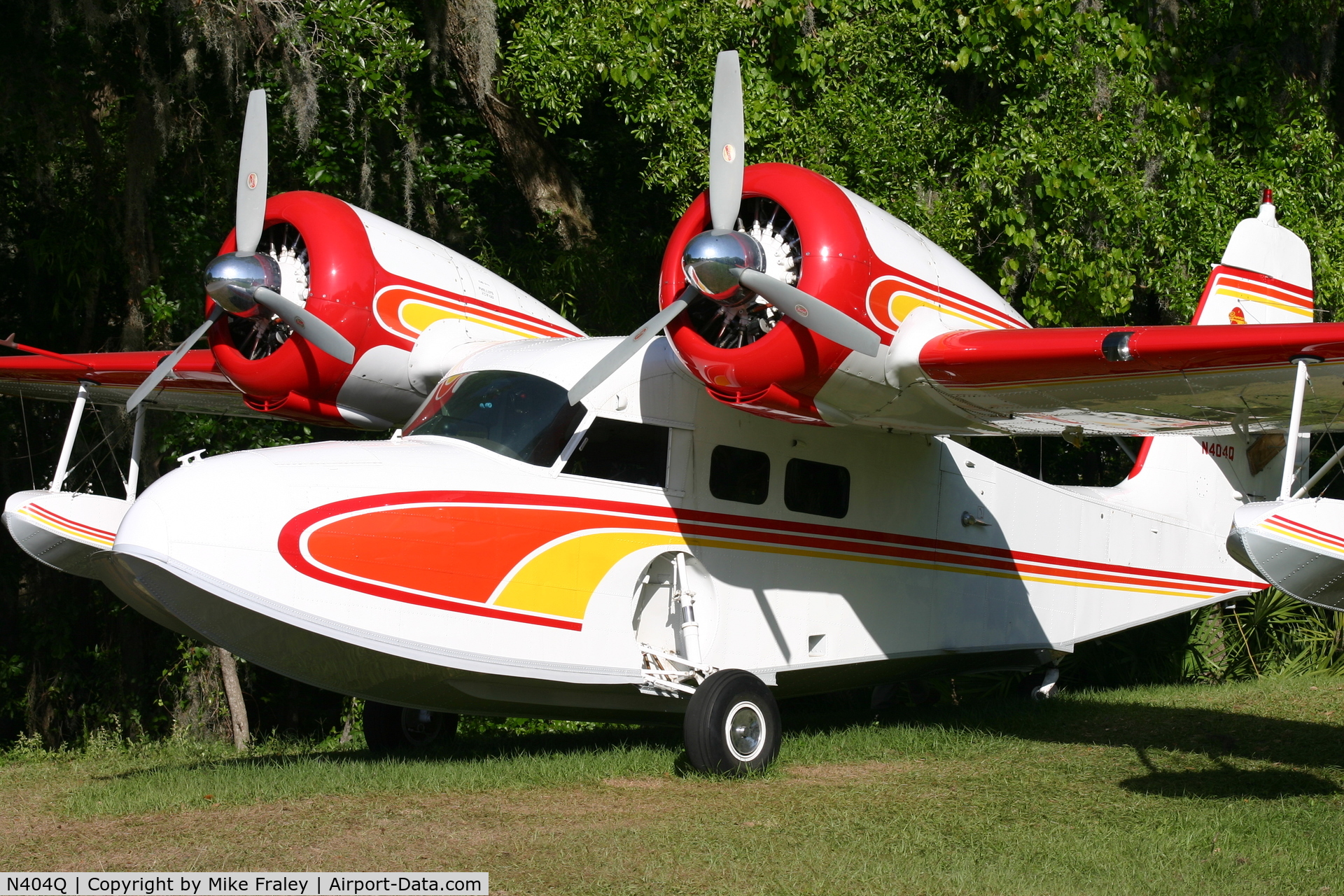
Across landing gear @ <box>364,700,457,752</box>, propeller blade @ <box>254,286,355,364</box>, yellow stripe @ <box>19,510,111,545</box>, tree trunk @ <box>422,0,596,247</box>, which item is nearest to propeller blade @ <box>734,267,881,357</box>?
propeller blade @ <box>254,286,355,364</box>

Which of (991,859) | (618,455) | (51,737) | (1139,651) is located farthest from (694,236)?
(51,737)

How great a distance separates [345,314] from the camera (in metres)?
9.48

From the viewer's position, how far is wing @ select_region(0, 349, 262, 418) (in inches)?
420

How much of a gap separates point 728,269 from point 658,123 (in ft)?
19.5

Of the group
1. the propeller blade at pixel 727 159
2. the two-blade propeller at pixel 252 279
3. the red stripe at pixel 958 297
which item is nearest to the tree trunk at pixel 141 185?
the two-blade propeller at pixel 252 279

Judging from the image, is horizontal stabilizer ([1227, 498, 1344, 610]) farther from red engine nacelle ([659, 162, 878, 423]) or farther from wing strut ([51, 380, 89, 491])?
wing strut ([51, 380, 89, 491])

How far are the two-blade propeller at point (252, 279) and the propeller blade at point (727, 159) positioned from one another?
3058mm

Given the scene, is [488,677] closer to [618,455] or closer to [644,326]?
[618,455]

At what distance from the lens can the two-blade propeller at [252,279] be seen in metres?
9.11

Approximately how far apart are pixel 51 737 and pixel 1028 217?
42.3ft

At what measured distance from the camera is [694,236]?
7844mm

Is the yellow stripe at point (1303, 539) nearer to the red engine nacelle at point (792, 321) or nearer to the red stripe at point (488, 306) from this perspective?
the red engine nacelle at point (792, 321)

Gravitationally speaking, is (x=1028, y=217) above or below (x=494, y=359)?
above

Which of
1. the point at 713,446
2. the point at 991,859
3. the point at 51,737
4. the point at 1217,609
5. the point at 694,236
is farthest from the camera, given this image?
the point at 51,737
